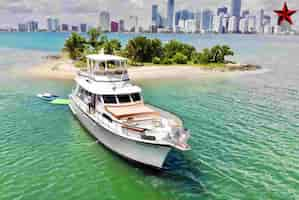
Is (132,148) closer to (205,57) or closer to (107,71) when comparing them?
(107,71)

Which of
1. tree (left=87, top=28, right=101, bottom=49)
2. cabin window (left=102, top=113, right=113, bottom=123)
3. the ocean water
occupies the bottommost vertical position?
the ocean water

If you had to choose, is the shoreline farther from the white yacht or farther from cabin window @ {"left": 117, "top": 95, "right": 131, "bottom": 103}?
cabin window @ {"left": 117, "top": 95, "right": 131, "bottom": 103}

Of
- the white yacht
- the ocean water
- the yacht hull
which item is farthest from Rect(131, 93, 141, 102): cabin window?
the ocean water

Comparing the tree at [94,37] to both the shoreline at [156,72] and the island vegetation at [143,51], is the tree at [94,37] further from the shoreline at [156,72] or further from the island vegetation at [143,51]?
the shoreline at [156,72]

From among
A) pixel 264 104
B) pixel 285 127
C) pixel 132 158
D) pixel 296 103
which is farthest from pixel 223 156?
pixel 296 103

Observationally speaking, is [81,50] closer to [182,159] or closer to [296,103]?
[296,103]

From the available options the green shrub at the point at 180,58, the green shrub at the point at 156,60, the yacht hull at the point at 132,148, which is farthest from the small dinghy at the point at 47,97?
the green shrub at the point at 180,58

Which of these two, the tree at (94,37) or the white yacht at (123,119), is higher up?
the tree at (94,37)
